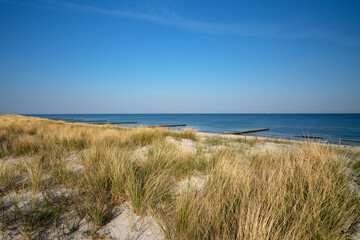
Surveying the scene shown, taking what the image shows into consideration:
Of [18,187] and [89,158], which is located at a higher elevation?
[89,158]

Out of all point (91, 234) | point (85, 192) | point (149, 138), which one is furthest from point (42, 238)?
point (149, 138)

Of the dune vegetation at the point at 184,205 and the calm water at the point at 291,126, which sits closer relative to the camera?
the dune vegetation at the point at 184,205

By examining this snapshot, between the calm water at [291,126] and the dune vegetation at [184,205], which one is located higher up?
the dune vegetation at [184,205]

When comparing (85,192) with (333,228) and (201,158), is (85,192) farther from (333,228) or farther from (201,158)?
(333,228)

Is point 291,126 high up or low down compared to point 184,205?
down

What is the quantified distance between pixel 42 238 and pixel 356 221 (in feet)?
10.6

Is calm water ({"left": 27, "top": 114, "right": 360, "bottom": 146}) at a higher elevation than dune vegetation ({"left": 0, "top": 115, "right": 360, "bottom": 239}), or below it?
below

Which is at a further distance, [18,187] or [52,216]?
[18,187]

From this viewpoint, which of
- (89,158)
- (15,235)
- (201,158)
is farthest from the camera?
(201,158)

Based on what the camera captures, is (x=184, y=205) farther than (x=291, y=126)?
No

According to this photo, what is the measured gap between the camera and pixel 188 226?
146cm

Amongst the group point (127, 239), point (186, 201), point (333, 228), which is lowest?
point (127, 239)

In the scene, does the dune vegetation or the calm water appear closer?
the dune vegetation

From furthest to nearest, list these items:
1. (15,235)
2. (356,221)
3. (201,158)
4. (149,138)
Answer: (149,138) → (201,158) → (356,221) → (15,235)
